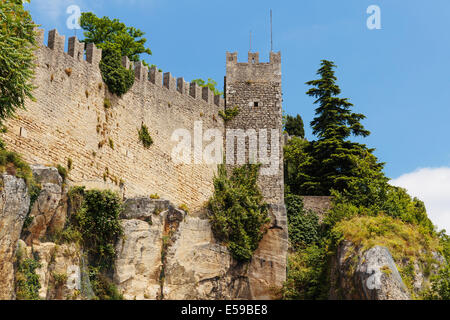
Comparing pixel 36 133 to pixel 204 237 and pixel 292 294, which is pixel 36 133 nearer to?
pixel 204 237

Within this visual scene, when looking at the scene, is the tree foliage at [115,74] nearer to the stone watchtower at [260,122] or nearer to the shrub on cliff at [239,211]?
the shrub on cliff at [239,211]

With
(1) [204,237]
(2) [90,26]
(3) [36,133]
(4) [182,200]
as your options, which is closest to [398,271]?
(1) [204,237]

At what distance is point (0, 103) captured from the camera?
18.4 metres

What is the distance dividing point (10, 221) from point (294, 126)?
30949 millimetres

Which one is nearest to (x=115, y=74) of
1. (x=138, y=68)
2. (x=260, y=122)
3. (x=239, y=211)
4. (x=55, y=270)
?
(x=138, y=68)

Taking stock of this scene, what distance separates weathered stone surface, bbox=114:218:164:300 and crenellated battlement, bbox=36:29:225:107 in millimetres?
5930

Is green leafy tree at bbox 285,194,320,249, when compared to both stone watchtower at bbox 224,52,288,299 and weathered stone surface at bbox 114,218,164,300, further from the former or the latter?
weathered stone surface at bbox 114,218,164,300

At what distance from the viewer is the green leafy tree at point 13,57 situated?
18.0m

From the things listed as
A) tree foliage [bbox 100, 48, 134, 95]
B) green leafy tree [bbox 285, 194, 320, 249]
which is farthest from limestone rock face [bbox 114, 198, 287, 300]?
tree foliage [bbox 100, 48, 134, 95]

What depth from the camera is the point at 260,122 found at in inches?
1142

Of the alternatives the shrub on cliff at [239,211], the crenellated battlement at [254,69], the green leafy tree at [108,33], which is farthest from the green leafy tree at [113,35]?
the shrub on cliff at [239,211]

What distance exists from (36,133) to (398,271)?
1171 centimetres

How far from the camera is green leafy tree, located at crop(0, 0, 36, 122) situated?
18.0 meters
